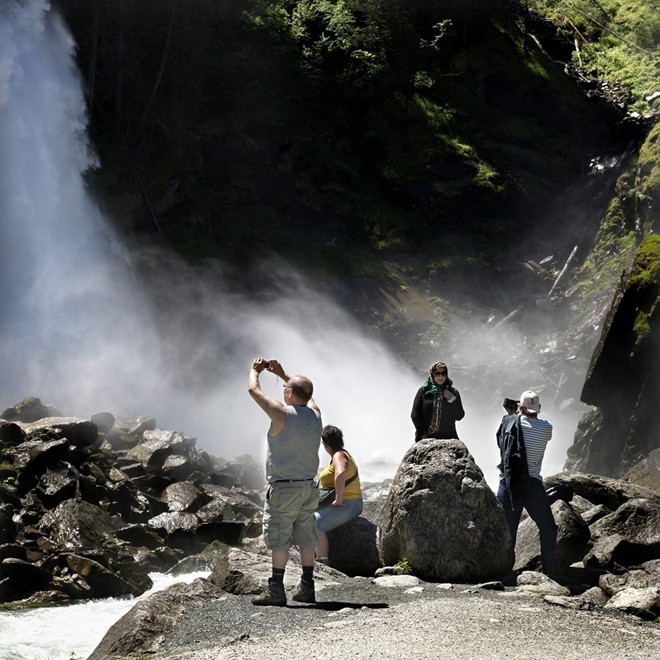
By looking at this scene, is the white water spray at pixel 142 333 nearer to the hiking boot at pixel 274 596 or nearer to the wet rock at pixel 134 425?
the wet rock at pixel 134 425

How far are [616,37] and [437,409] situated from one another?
37461 millimetres

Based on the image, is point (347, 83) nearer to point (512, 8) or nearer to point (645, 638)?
point (512, 8)

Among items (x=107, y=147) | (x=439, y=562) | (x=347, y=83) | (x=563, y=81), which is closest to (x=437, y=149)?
(x=347, y=83)

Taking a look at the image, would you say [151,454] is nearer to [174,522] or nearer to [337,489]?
[174,522]

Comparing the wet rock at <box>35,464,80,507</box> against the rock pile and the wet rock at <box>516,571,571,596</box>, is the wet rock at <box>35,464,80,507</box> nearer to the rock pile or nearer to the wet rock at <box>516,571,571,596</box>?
the rock pile

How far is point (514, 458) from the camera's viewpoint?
927 centimetres

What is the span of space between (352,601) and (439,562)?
158 centimetres

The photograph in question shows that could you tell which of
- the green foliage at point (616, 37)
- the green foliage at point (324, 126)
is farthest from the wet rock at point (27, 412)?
the green foliage at point (616, 37)

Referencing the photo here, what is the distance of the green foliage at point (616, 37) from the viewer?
39250 mm

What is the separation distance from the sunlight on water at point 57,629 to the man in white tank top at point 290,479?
8.87 ft

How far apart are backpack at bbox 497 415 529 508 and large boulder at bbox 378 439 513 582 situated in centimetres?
31

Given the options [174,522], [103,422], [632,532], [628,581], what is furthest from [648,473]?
[103,422]

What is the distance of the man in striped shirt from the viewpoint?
356 inches

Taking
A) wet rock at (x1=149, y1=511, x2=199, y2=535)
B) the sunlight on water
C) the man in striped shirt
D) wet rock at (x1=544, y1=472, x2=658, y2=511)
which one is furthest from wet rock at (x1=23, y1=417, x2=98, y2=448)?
the man in striped shirt
